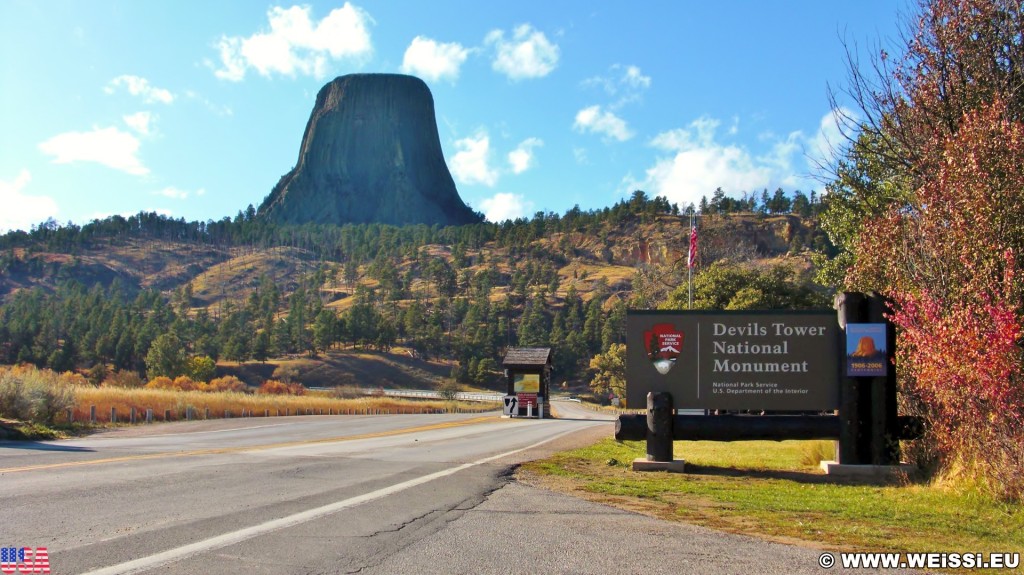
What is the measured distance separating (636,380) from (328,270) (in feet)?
606

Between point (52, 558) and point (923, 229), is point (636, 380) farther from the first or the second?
point (52, 558)

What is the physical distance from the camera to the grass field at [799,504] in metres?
7.69

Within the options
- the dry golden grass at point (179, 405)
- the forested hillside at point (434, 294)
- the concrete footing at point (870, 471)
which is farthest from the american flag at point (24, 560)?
the forested hillside at point (434, 294)

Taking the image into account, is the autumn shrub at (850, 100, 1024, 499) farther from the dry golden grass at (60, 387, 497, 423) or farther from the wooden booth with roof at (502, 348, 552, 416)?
the wooden booth with roof at (502, 348, 552, 416)

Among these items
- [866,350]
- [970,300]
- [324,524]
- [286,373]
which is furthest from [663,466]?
[286,373]

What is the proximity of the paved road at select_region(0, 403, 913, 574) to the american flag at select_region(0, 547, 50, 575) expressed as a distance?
0.39ft

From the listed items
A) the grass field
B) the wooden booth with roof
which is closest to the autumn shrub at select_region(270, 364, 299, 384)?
the wooden booth with roof

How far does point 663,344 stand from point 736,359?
133 centimetres

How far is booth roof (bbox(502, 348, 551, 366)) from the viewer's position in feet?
156

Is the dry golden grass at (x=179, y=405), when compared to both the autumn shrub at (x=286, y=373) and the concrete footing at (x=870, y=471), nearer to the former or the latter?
the concrete footing at (x=870, y=471)

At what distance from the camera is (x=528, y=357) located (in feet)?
158

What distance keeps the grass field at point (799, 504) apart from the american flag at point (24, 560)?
6007 millimetres

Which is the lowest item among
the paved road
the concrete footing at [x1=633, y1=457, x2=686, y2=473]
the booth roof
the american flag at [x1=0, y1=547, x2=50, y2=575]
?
the concrete footing at [x1=633, y1=457, x2=686, y2=473]

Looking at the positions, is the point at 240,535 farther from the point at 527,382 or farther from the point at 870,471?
the point at 527,382
